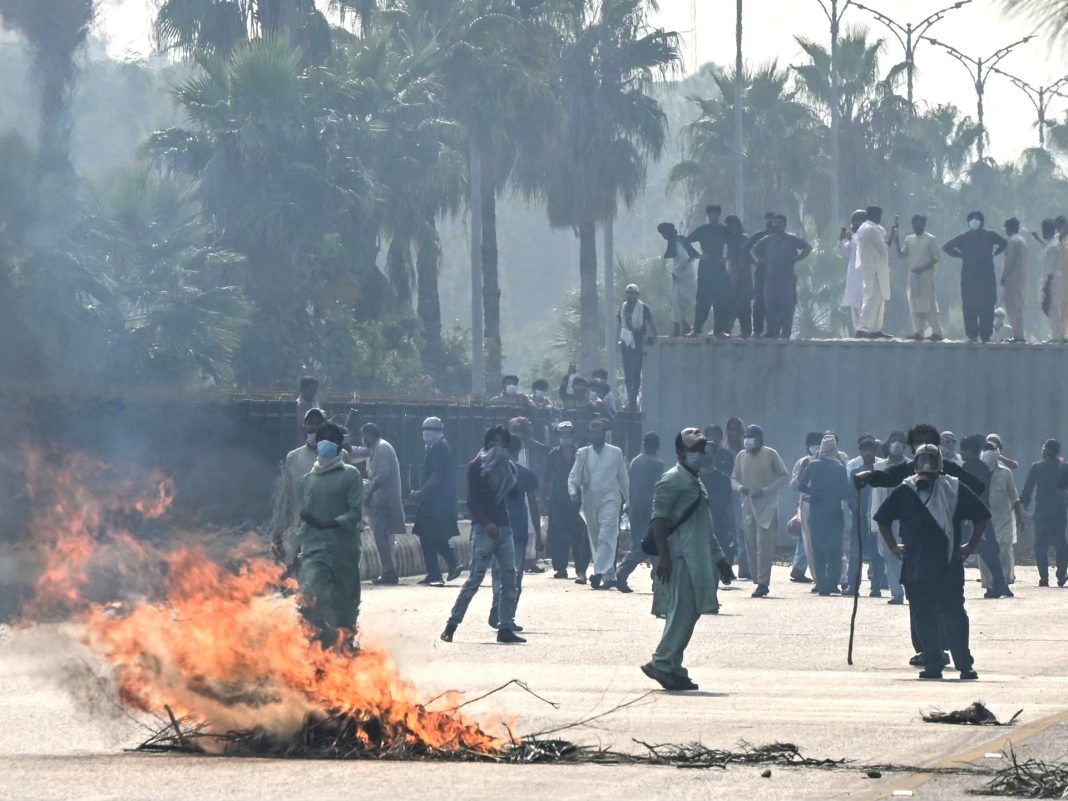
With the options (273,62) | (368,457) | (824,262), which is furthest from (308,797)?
(824,262)

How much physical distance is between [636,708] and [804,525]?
11.9 metres

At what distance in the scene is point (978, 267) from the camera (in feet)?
97.2

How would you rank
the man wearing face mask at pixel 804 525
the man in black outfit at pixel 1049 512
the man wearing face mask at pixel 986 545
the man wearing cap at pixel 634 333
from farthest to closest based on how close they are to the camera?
1. the man wearing cap at pixel 634 333
2. the man in black outfit at pixel 1049 512
3. the man wearing face mask at pixel 804 525
4. the man wearing face mask at pixel 986 545

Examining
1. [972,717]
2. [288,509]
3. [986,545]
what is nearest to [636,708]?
[972,717]

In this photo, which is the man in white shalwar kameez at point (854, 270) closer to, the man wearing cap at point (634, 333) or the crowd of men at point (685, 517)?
the man wearing cap at point (634, 333)

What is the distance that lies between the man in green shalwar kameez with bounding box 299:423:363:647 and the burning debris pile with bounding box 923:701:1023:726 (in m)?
3.36

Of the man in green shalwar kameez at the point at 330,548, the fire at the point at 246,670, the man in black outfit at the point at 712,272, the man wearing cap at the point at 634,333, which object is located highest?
the man in black outfit at the point at 712,272

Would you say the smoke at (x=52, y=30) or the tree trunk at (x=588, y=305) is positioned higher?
the smoke at (x=52, y=30)


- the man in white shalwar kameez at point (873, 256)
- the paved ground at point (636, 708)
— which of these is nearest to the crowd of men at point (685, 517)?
the paved ground at point (636, 708)

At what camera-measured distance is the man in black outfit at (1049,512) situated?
2505 cm

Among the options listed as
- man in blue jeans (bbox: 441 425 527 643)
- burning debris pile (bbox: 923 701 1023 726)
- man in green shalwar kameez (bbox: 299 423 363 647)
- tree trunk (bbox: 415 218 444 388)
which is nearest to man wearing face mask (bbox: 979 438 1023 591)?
man in blue jeans (bbox: 441 425 527 643)

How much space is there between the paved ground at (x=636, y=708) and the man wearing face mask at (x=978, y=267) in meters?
9.71

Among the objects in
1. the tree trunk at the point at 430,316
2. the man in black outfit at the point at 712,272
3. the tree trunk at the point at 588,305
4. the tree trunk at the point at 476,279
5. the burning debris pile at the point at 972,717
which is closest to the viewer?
the burning debris pile at the point at 972,717

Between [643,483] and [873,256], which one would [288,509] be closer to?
[643,483]
